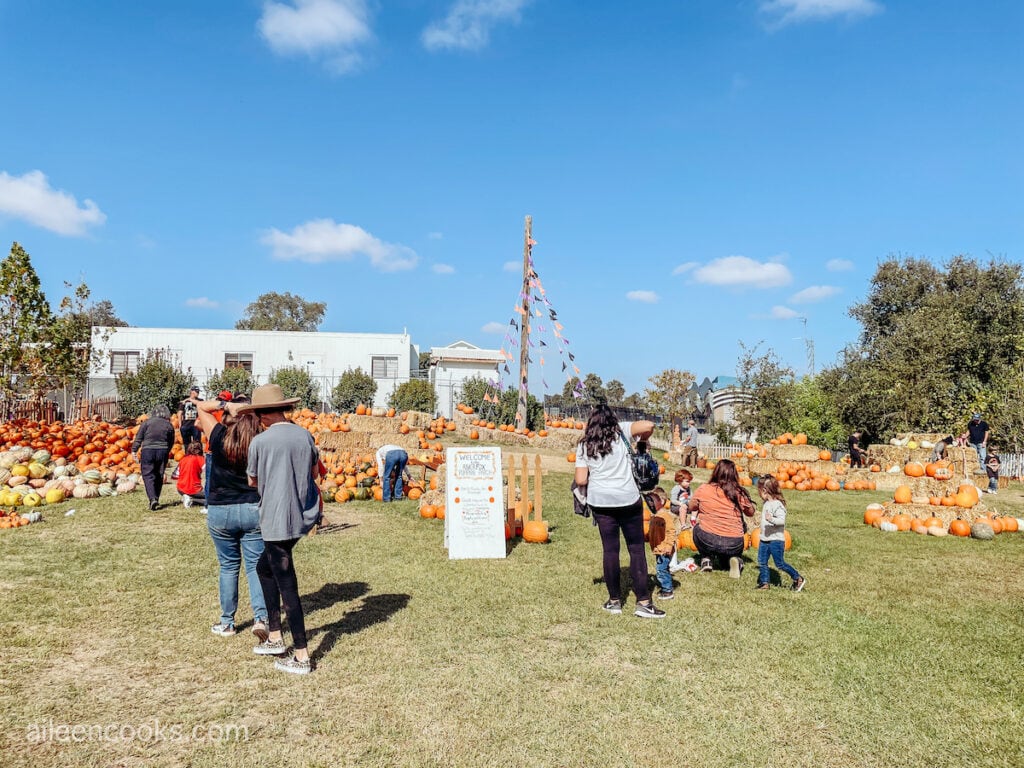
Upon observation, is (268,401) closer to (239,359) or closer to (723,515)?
(723,515)

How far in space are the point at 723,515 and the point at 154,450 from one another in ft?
32.2

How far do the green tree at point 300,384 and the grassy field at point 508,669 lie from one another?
1090 inches

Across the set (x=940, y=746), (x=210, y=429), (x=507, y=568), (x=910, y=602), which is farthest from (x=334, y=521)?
(x=940, y=746)

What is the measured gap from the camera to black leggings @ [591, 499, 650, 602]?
6281mm

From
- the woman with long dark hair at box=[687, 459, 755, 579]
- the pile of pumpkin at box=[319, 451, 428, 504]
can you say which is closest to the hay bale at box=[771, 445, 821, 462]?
the pile of pumpkin at box=[319, 451, 428, 504]

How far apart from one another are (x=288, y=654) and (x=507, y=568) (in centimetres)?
346

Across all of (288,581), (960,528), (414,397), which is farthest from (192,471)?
(414,397)

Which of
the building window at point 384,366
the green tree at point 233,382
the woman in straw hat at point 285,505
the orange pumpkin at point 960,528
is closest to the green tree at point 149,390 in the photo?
the green tree at point 233,382

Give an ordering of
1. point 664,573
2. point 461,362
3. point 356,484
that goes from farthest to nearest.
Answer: point 461,362 < point 356,484 < point 664,573

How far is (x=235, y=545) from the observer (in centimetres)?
552

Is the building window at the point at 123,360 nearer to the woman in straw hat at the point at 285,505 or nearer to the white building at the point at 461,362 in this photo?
the white building at the point at 461,362

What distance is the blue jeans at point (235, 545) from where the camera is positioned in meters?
5.31

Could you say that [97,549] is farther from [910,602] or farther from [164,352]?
[164,352]

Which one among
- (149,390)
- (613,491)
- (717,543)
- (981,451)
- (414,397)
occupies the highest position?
(149,390)
